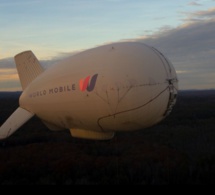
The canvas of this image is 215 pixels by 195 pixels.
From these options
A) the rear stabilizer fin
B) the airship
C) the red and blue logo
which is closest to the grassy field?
the rear stabilizer fin

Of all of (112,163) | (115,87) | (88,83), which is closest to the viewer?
(115,87)

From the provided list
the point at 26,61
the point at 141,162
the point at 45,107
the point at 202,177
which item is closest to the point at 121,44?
the point at 45,107

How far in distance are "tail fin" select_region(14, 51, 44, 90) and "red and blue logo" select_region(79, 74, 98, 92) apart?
726 centimetres

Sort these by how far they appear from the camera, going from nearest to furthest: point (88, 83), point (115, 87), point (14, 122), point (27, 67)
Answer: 1. point (115, 87)
2. point (88, 83)
3. point (14, 122)
4. point (27, 67)

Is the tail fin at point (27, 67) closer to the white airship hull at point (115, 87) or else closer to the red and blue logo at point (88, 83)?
the white airship hull at point (115, 87)

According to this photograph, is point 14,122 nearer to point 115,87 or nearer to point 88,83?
point 88,83

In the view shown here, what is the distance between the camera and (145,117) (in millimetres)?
11328

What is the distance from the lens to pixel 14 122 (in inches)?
608

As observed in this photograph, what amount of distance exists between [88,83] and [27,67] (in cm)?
838

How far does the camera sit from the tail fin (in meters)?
18.3

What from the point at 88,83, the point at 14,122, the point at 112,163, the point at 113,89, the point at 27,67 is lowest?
the point at 112,163

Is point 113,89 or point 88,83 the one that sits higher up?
point 88,83

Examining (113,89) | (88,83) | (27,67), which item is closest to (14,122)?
(27,67)

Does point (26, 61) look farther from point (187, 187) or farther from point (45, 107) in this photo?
point (187, 187)
